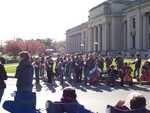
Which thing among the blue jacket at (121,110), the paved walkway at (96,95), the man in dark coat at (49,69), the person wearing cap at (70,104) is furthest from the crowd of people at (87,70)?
the blue jacket at (121,110)

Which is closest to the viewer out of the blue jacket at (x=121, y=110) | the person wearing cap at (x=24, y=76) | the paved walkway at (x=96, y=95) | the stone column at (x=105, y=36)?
the blue jacket at (x=121, y=110)

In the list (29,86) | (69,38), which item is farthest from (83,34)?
(29,86)

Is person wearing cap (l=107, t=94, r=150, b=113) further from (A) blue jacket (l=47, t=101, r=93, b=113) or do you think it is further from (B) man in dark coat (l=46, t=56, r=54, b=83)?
(B) man in dark coat (l=46, t=56, r=54, b=83)

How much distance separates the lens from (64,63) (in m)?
32.1

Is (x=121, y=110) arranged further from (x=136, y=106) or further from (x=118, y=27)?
(x=118, y=27)

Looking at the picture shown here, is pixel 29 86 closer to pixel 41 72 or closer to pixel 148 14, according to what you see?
pixel 41 72

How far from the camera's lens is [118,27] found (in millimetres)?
115625

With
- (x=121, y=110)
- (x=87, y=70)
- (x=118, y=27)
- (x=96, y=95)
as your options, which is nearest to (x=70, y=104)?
(x=121, y=110)

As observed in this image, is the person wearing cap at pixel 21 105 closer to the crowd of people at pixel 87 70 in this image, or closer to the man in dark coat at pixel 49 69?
the crowd of people at pixel 87 70

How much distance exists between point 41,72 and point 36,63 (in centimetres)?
323

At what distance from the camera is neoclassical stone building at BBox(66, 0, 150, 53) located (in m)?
96.4

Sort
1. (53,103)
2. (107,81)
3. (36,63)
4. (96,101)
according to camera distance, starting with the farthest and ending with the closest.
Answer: (36,63) → (107,81) → (96,101) → (53,103)

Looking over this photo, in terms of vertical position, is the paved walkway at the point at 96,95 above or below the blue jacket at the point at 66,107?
below

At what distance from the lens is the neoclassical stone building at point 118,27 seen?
316ft
